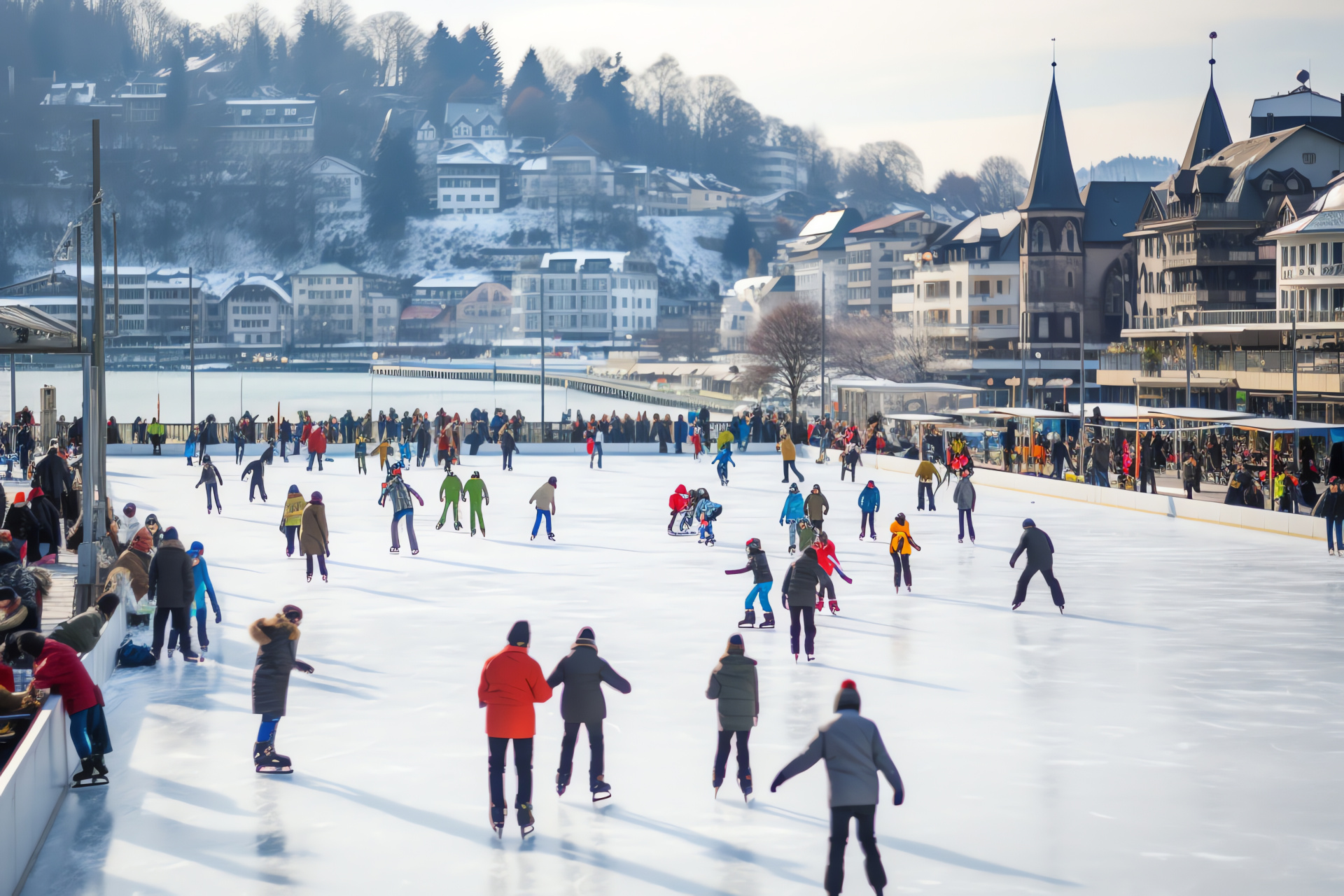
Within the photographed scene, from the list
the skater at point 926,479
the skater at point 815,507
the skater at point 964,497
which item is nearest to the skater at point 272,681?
the skater at point 815,507

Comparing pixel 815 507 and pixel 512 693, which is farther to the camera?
pixel 815 507

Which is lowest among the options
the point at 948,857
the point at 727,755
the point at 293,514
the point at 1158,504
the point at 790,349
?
the point at 948,857

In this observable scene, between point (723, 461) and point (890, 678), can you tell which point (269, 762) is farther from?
point (723, 461)

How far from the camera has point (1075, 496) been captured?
93.8 ft

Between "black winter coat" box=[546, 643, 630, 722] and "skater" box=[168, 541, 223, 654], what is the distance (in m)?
5.28

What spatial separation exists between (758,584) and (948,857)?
613cm

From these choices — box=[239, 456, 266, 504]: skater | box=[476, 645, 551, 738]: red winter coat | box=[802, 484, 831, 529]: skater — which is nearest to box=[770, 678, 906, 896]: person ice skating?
box=[476, 645, 551, 738]: red winter coat

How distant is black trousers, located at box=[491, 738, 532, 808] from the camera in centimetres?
731

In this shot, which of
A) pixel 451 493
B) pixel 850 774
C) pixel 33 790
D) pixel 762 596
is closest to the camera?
pixel 850 774

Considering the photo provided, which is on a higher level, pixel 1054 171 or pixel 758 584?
pixel 1054 171

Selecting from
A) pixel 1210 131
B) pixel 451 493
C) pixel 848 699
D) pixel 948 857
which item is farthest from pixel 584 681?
pixel 1210 131

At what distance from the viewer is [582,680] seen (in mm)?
7500

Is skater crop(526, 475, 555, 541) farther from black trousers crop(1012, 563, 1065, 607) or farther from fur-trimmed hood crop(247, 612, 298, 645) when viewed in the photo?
fur-trimmed hood crop(247, 612, 298, 645)

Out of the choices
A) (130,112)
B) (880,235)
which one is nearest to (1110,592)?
(880,235)
